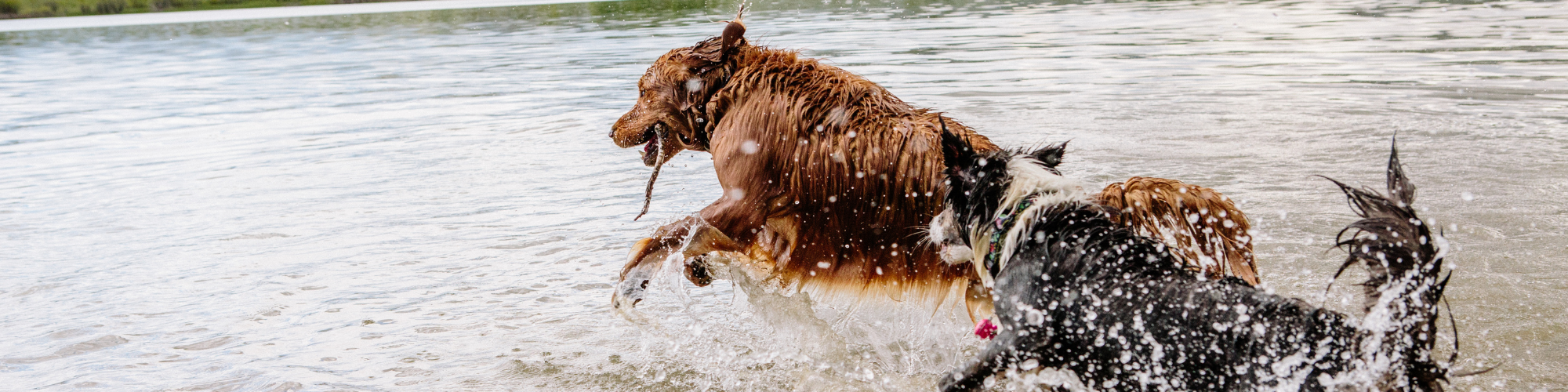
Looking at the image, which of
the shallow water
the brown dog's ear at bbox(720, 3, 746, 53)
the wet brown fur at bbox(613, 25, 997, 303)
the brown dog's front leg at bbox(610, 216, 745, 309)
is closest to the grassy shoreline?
the shallow water

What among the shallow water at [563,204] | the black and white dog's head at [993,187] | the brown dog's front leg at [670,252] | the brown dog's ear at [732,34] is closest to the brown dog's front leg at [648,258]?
the brown dog's front leg at [670,252]

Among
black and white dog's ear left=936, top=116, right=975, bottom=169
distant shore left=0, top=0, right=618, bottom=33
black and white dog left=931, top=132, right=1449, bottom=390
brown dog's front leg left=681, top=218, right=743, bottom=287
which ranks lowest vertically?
distant shore left=0, top=0, right=618, bottom=33

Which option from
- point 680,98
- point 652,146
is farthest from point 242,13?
point 680,98

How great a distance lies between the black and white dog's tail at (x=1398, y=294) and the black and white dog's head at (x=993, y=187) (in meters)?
0.88

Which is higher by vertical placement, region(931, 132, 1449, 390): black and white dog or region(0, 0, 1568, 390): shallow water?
region(931, 132, 1449, 390): black and white dog

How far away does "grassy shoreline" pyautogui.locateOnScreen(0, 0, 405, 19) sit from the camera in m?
59.6

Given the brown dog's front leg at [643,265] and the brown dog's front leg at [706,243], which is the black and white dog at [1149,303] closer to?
the brown dog's front leg at [706,243]

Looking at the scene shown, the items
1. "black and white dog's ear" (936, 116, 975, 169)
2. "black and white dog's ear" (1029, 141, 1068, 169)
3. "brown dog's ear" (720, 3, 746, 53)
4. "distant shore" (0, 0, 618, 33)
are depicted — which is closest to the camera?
"black and white dog's ear" (936, 116, 975, 169)

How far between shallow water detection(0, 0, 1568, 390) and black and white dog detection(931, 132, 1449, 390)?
3.28 feet

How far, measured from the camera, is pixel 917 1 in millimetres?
36906

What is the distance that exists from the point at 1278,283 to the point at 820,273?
2.22 meters

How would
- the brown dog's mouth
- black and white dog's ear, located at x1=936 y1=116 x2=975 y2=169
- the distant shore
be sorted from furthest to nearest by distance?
the distant shore < the brown dog's mouth < black and white dog's ear, located at x1=936 y1=116 x2=975 y2=169

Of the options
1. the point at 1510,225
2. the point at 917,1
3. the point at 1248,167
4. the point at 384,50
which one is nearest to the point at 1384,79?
the point at 1248,167

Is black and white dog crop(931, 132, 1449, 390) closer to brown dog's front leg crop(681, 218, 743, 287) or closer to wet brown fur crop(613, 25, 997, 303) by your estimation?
wet brown fur crop(613, 25, 997, 303)
